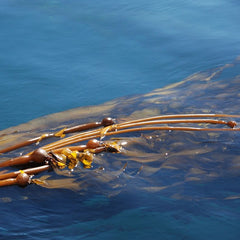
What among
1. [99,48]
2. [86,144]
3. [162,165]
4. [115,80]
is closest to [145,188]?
[162,165]

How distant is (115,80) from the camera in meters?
3.08

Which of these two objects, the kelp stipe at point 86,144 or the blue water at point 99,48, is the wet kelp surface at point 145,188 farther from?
the blue water at point 99,48

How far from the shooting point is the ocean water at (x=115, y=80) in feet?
5.02

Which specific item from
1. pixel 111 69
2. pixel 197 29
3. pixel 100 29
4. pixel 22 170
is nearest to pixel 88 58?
pixel 111 69

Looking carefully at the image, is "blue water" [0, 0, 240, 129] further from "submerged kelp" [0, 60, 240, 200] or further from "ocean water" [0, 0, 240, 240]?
"submerged kelp" [0, 60, 240, 200]

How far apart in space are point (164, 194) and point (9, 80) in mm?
1880

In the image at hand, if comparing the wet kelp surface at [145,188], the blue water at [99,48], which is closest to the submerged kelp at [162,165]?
the wet kelp surface at [145,188]

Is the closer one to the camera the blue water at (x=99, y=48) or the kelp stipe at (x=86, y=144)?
the kelp stipe at (x=86, y=144)

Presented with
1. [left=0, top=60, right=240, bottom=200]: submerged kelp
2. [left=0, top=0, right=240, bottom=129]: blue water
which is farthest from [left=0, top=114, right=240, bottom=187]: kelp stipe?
[left=0, top=0, right=240, bottom=129]: blue water

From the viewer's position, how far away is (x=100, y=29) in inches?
147

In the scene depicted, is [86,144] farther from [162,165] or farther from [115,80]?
[115,80]

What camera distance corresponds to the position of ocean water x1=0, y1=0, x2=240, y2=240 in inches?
60.3

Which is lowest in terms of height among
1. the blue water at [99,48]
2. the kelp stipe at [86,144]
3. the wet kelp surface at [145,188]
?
the wet kelp surface at [145,188]

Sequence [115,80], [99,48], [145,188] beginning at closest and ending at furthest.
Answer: [145,188] → [115,80] → [99,48]
